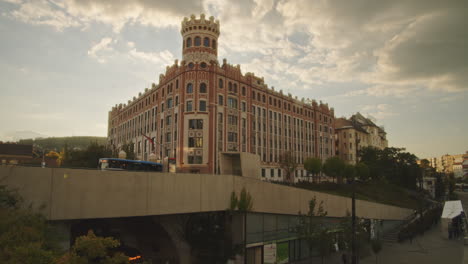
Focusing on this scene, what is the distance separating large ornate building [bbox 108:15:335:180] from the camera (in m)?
52.2

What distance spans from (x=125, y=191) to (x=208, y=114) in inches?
1433

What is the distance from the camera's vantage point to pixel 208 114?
52531 millimetres

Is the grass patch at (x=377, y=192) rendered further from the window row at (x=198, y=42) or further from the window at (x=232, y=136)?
the window row at (x=198, y=42)

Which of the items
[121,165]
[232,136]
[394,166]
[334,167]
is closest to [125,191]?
[121,165]

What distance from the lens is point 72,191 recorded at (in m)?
14.8

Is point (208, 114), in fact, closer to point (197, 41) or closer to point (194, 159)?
point (194, 159)

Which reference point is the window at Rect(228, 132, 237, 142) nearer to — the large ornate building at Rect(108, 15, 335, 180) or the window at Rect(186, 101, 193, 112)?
the large ornate building at Rect(108, 15, 335, 180)

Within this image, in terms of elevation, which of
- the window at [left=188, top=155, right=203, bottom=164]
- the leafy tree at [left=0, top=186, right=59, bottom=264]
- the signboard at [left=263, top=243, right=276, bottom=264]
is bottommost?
Answer: the signboard at [left=263, top=243, right=276, bottom=264]

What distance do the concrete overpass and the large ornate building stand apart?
66.2 ft

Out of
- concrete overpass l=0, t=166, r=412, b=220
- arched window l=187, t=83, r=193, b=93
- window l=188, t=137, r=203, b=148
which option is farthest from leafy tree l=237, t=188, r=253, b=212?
arched window l=187, t=83, r=193, b=93

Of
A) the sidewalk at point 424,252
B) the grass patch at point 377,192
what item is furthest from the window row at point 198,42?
the sidewalk at point 424,252

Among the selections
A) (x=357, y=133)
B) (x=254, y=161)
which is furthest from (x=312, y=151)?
(x=254, y=161)

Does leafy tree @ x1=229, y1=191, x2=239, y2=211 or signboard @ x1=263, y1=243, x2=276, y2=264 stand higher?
leafy tree @ x1=229, y1=191, x2=239, y2=211

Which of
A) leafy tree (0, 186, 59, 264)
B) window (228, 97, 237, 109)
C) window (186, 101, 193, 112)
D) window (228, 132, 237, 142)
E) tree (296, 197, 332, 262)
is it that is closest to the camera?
leafy tree (0, 186, 59, 264)
